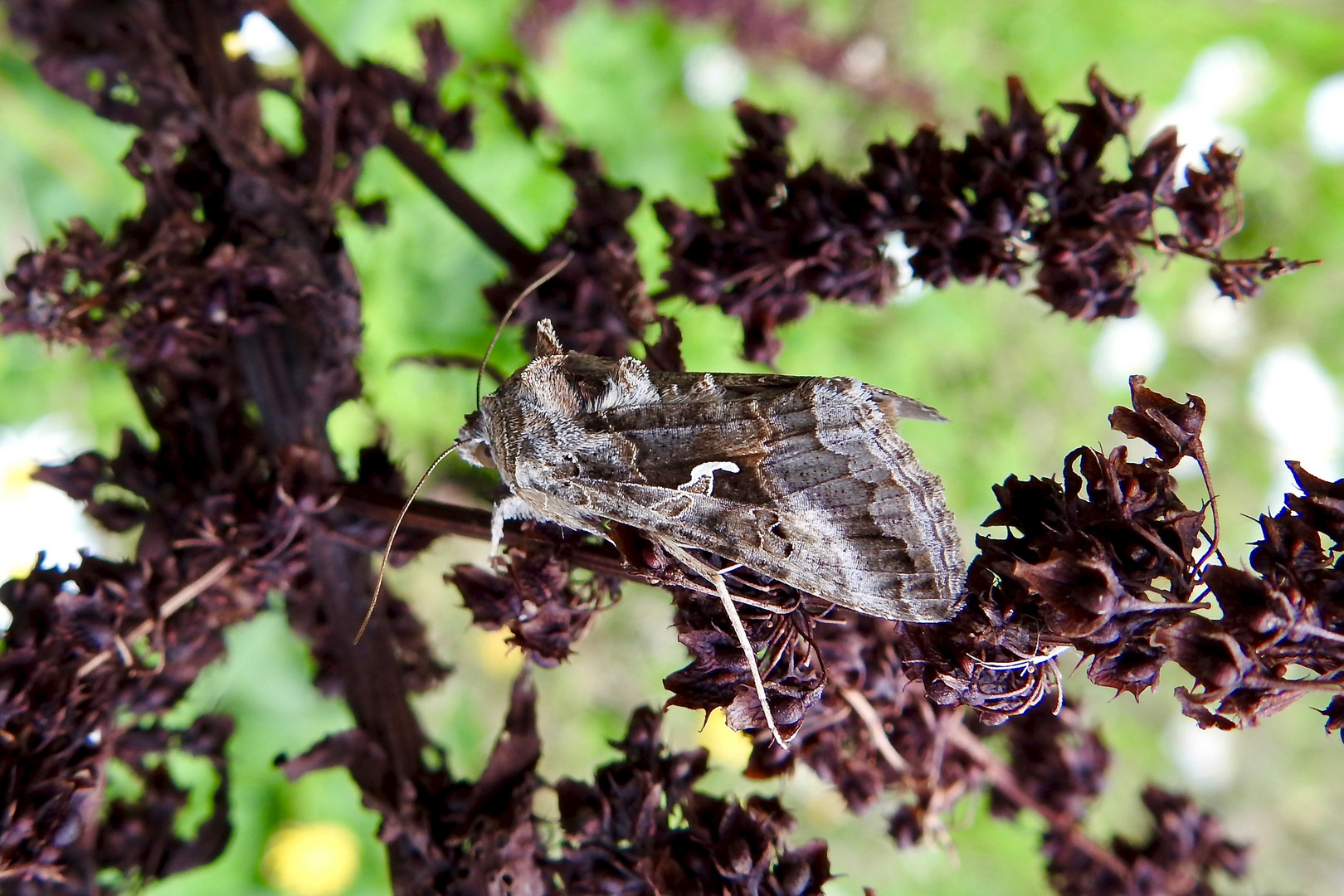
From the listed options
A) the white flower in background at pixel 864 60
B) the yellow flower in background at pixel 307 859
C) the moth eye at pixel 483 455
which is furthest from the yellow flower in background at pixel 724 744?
the white flower in background at pixel 864 60

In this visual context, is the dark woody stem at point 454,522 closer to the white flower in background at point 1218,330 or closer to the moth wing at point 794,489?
the moth wing at point 794,489

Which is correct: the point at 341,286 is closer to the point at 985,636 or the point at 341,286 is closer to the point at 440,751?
the point at 440,751

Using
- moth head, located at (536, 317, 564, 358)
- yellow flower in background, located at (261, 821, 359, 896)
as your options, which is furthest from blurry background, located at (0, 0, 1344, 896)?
moth head, located at (536, 317, 564, 358)

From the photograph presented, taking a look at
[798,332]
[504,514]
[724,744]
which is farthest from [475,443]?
[724,744]

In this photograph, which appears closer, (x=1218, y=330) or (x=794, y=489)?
(x=794, y=489)

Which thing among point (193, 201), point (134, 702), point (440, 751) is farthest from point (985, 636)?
point (193, 201)

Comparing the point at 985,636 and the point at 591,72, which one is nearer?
the point at 985,636

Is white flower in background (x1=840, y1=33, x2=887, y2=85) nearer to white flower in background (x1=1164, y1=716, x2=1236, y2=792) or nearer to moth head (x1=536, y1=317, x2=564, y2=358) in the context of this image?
moth head (x1=536, y1=317, x2=564, y2=358)

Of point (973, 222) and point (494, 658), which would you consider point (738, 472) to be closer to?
point (973, 222)
